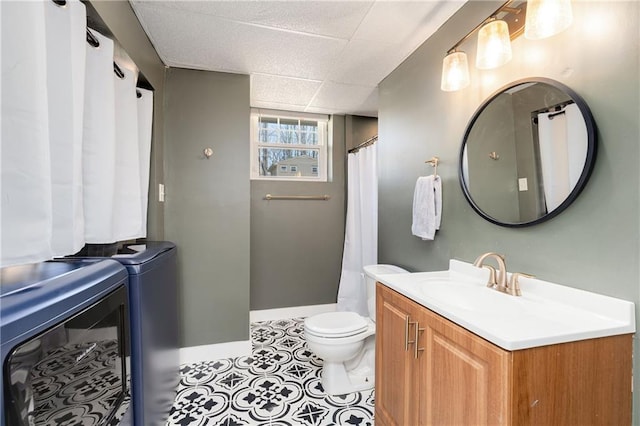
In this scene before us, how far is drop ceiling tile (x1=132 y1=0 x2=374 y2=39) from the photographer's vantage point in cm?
151

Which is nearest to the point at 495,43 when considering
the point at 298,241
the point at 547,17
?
the point at 547,17

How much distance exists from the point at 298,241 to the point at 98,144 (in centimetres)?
215

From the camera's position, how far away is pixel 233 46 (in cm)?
192

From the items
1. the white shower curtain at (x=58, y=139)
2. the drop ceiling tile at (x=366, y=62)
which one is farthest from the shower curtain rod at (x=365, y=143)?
the white shower curtain at (x=58, y=139)

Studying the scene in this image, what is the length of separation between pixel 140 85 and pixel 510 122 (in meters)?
2.26

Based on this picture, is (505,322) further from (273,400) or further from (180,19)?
(180,19)

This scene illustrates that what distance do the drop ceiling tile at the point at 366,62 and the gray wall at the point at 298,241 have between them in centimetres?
95

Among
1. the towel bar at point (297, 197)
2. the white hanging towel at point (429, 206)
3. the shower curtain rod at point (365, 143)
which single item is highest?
the shower curtain rod at point (365, 143)

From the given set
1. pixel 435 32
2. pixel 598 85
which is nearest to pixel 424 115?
pixel 435 32

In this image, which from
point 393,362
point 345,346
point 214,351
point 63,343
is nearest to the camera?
point 63,343

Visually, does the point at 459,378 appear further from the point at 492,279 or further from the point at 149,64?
the point at 149,64

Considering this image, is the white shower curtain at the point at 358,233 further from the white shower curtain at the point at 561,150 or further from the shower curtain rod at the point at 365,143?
the white shower curtain at the point at 561,150

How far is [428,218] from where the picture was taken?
1.72m

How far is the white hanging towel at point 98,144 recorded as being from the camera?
3.92 feet
